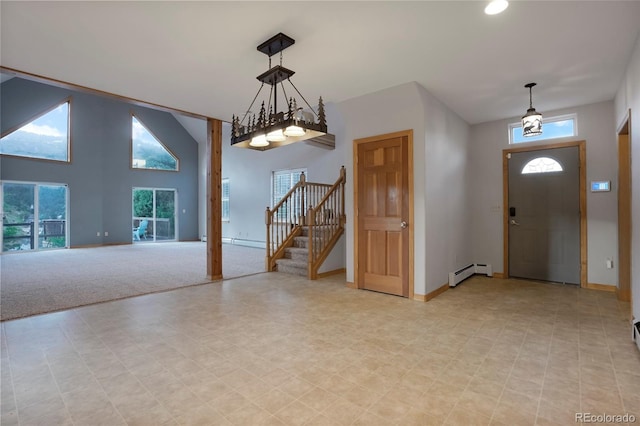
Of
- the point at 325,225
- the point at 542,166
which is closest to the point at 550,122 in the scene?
the point at 542,166

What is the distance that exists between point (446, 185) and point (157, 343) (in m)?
4.23

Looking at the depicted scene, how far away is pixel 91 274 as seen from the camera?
5812 millimetres

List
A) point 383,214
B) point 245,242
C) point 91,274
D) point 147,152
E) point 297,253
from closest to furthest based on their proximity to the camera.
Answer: point 383,214
point 91,274
point 297,253
point 245,242
point 147,152

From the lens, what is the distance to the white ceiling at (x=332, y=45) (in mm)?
2523

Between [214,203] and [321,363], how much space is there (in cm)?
367

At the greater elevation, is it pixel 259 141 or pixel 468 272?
pixel 259 141

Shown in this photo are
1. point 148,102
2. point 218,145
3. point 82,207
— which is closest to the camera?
point 148,102

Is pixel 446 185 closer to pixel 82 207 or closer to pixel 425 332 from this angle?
pixel 425 332

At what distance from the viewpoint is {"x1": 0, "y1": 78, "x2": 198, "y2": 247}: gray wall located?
886 cm

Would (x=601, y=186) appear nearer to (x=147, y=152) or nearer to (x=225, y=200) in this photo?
(x=225, y=200)

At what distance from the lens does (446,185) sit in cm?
474

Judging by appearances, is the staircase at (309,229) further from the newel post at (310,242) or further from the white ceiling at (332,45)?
the white ceiling at (332,45)

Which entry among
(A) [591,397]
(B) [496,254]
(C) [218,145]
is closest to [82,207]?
(C) [218,145]

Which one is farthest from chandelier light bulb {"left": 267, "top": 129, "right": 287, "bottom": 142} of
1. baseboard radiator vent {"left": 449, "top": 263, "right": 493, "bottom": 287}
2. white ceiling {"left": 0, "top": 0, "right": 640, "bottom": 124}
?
baseboard radiator vent {"left": 449, "top": 263, "right": 493, "bottom": 287}
